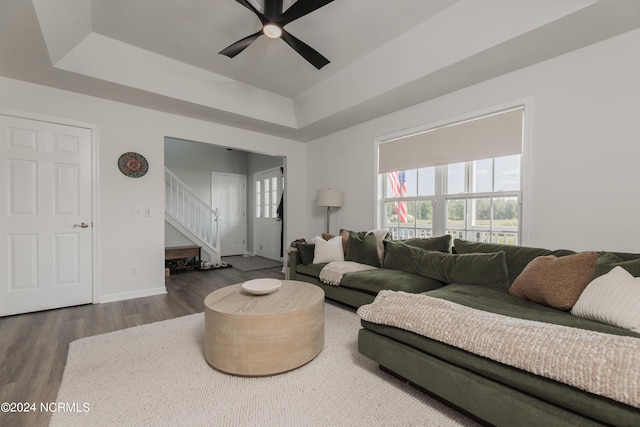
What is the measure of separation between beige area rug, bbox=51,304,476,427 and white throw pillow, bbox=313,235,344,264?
143 centimetres

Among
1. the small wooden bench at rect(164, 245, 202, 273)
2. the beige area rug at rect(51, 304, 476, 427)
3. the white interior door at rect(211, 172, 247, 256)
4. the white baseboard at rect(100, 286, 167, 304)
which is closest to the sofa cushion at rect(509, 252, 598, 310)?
the beige area rug at rect(51, 304, 476, 427)

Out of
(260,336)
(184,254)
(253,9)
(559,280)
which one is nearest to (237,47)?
(253,9)

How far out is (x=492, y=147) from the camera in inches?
117

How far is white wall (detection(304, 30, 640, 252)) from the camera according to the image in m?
2.22

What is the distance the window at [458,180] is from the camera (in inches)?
115

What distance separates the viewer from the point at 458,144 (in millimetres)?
3248

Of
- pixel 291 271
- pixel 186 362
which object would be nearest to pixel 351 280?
pixel 291 271

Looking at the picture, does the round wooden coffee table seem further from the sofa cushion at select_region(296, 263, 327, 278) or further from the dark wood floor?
the sofa cushion at select_region(296, 263, 327, 278)

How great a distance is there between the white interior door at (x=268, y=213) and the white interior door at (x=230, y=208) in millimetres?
463

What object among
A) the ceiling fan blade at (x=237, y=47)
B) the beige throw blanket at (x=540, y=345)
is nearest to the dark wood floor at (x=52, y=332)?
the beige throw blanket at (x=540, y=345)

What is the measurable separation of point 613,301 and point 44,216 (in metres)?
5.01

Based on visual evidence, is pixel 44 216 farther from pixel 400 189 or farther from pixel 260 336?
pixel 400 189

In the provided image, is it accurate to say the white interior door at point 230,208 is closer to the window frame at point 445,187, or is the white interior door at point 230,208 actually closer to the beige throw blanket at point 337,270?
the window frame at point 445,187

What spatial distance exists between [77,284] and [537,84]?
5370 millimetres
